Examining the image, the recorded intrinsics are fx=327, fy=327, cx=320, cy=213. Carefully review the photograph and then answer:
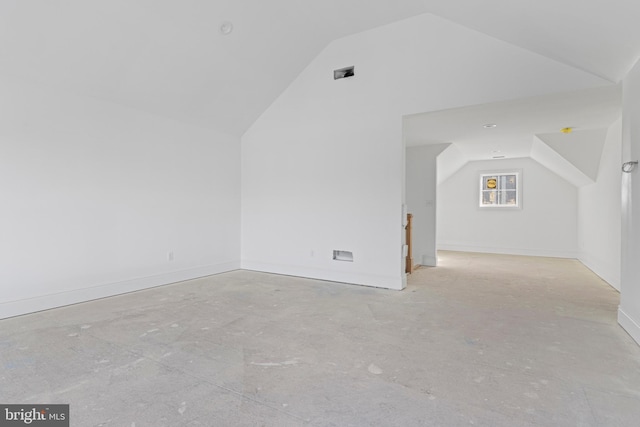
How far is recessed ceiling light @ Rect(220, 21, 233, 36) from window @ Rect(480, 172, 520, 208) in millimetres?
6959

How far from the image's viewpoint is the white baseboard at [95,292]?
3186 millimetres

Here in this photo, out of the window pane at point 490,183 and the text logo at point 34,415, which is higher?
the window pane at point 490,183

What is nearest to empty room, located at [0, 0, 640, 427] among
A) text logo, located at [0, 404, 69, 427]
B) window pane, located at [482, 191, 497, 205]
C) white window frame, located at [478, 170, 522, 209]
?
text logo, located at [0, 404, 69, 427]

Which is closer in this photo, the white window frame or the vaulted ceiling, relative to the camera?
the vaulted ceiling

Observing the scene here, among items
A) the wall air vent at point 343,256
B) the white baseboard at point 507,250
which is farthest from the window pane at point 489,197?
the wall air vent at point 343,256

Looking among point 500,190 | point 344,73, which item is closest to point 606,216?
point 500,190

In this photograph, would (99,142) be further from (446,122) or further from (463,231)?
(463,231)

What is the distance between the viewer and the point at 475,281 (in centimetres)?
482

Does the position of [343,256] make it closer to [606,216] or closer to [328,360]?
[328,360]

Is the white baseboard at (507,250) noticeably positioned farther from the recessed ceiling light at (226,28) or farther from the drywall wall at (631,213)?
the recessed ceiling light at (226,28)

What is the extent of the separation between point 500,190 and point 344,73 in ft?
18.3

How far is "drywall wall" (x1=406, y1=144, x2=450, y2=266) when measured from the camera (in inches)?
238

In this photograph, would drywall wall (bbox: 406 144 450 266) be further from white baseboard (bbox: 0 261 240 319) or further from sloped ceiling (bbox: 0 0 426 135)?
white baseboard (bbox: 0 261 240 319)

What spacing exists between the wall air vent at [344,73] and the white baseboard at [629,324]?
3961mm
